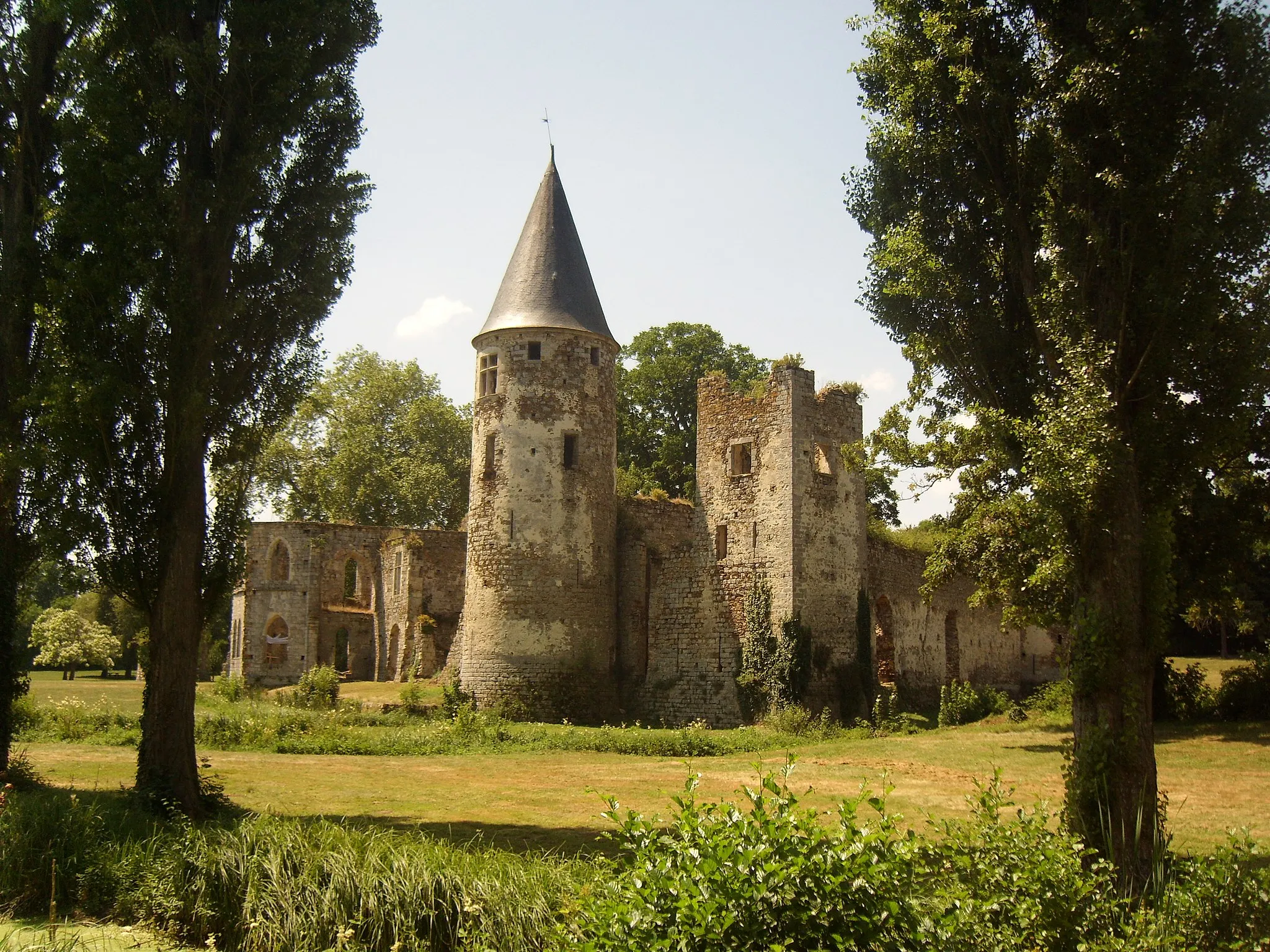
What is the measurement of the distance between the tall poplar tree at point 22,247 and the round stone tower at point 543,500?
12174mm

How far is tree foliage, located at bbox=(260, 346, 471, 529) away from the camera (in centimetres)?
4566

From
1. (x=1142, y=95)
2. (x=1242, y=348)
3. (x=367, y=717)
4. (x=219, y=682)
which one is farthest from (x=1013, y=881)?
(x=219, y=682)

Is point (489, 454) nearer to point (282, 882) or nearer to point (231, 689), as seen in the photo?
point (231, 689)

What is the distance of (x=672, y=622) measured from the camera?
81.3 ft

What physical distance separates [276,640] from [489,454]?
597 inches

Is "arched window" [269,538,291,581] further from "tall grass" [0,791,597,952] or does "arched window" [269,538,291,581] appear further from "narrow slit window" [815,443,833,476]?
"tall grass" [0,791,597,952]

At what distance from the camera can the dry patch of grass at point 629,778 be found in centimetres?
1098

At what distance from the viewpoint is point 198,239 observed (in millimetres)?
11656

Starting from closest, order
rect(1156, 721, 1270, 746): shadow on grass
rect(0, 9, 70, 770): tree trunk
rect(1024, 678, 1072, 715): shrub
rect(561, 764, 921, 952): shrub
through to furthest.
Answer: rect(561, 764, 921, 952): shrub
rect(0, 9, 70, 770): tree trunk
rect(1156, 721, 1270, 746): shadow on grass
rect(1024, 678, 1072, 715): shrub

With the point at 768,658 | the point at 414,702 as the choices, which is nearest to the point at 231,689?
the point at 414,702

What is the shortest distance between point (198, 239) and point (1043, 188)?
902cm

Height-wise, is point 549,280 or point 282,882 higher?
point 549,280

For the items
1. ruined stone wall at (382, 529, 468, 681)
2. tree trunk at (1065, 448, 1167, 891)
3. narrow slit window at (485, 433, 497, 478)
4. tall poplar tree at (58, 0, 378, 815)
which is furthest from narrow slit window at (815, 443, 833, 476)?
tree trunk at (1065, 448, 1167, 891)

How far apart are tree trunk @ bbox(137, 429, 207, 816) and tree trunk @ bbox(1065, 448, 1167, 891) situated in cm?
850
